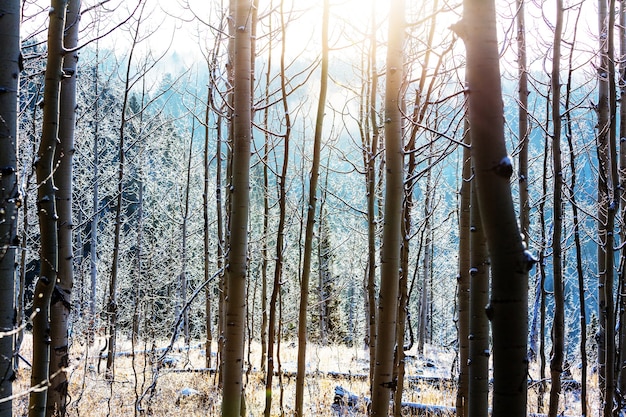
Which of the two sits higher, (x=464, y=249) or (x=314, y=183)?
(x=314, y=183)

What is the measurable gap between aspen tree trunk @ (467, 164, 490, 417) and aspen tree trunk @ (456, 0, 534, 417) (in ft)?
3.07

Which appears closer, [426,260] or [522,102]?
[522,102]

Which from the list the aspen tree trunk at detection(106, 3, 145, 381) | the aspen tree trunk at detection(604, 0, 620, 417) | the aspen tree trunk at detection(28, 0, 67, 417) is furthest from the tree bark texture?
the aspen tree trunk at detection(106, 3, 145, 381)

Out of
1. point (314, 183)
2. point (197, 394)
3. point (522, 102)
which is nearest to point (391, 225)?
point (314, 183)

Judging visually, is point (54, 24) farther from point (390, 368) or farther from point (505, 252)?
point (390, 368)

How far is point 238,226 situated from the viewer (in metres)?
2.48

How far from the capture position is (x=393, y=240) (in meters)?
2.39

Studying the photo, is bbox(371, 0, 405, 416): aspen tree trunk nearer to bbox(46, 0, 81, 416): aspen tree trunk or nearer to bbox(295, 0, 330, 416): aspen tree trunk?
bbox(295, 0, 330, 416): aspen tree trunk

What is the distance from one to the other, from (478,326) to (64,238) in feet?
8.37

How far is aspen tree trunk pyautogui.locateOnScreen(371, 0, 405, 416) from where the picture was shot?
2395 mm

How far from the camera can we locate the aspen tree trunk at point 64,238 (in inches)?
109

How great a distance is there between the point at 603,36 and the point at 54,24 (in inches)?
159

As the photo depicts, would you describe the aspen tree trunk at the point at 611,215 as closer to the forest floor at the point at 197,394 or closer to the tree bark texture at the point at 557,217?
the tree bark texture at the point at 557,217

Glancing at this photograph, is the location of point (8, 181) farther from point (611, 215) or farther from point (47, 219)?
point (611, 215)
